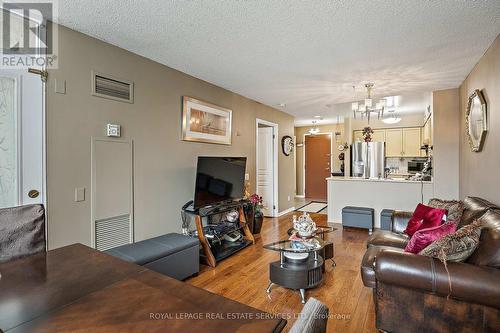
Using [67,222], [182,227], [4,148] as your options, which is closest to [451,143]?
[182,227]

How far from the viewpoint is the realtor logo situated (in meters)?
2.06

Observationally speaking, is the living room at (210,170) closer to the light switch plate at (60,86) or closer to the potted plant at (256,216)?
the light switch plate at (60,86)

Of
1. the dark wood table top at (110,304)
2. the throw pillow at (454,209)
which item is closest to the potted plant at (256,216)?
the throw pillow at (454,209)

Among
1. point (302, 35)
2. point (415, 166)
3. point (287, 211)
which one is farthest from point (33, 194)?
point (415, 166)

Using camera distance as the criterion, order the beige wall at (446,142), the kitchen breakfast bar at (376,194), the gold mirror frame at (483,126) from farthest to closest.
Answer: the kitchen breakfast bar at (376,194), the beige wall at (446,142), the gold mirror frame at (483,126)

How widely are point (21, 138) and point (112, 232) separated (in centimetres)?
117

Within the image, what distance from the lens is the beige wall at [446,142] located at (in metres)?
4.38

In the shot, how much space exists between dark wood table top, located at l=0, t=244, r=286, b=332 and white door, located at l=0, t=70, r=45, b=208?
1.22 m

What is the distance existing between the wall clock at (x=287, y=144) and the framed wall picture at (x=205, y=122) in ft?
7.01

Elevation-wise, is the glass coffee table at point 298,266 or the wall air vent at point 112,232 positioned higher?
the wall air vent at point 112,232

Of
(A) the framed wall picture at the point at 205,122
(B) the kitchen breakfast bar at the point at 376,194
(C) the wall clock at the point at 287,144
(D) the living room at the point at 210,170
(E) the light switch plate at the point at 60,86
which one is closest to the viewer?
(D) the living room at the point at 210,170

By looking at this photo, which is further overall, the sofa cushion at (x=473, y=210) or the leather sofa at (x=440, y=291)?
the sofa cushion at (x=473, y=210)

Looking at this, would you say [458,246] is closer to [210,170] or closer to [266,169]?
[210,170]

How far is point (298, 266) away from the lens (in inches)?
97.7
